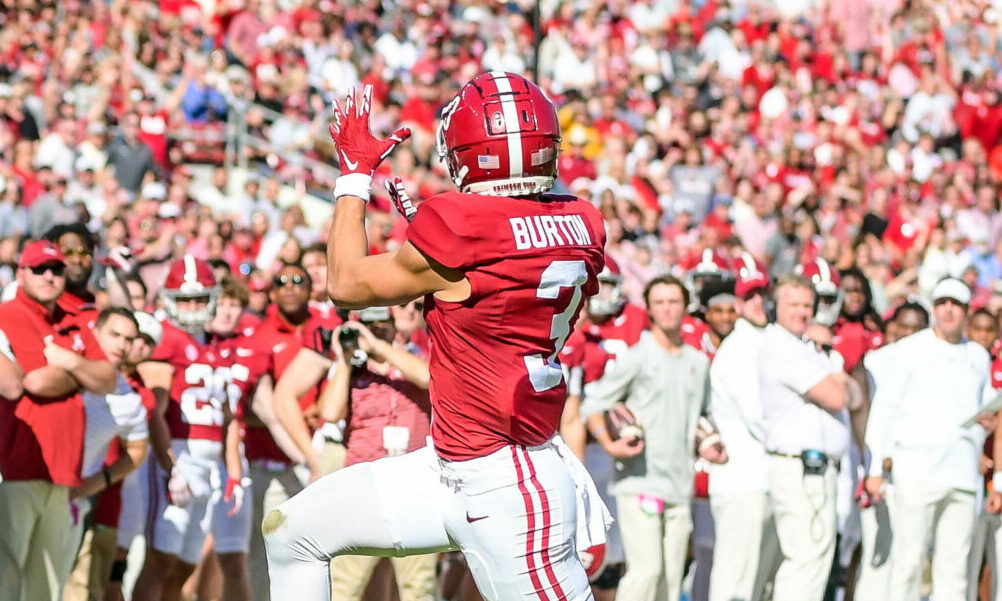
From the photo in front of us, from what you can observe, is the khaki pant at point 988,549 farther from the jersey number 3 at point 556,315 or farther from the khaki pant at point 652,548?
the jersey number 3 at point 556,315

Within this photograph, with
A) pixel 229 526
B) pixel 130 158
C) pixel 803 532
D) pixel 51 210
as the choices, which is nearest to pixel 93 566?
pixel 229 526

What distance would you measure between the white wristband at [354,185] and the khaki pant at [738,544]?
4.19 m

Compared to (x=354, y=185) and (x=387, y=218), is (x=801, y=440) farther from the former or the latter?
(x=387, y=218)

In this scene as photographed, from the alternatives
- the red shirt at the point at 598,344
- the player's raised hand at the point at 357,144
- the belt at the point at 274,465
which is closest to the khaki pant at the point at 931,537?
the red shirt at the point at 598,344

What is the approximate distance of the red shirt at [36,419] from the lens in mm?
7422

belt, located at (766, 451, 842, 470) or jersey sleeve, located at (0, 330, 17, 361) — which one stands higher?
jersey sleeve, located at (0, 330, 17, 361)

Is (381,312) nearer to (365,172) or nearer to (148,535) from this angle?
(148,535)

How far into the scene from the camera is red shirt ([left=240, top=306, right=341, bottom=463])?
8961mm

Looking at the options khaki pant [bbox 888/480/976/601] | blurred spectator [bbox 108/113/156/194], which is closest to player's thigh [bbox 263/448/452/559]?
khaki pant [bbox 888/480/976/601]

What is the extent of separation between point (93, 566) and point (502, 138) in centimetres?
465

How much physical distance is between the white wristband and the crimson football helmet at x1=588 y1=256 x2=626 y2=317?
472cm

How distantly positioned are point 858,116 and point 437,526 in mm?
15463

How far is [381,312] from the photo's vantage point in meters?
7.87

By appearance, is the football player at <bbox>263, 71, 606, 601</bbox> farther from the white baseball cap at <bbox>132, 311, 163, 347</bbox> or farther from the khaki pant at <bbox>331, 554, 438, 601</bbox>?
the white baseball cap at <bbox>132, 311, 163, 347</bbox>
